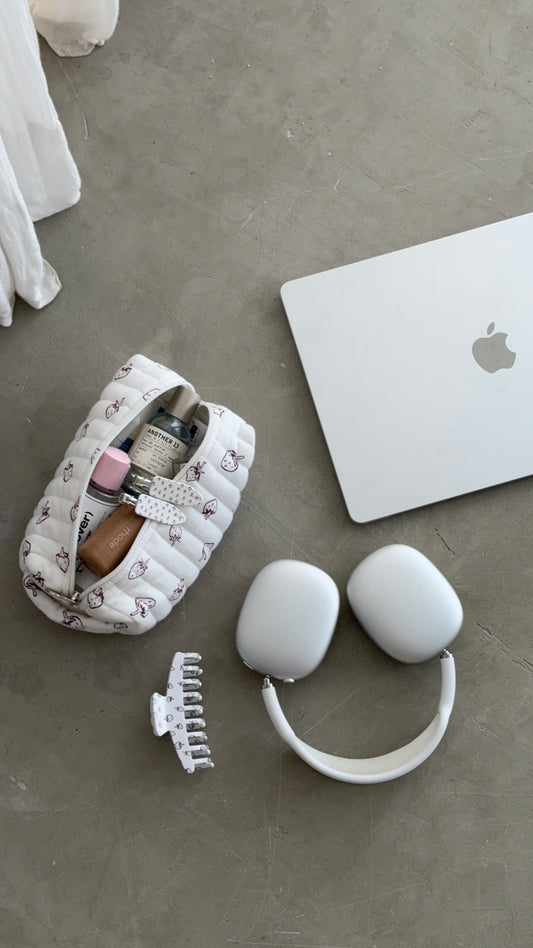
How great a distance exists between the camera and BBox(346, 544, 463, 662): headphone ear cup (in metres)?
0.93

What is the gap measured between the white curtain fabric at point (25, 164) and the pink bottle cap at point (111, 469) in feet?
0.81

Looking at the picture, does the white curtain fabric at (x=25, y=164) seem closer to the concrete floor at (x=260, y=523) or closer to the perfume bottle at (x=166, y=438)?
the concrete floor at (x=260, y=523)

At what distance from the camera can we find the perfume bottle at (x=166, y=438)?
3.06ft

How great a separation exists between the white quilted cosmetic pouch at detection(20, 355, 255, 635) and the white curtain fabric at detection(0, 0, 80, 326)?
0.54ft

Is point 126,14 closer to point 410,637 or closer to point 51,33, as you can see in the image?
point 51,33

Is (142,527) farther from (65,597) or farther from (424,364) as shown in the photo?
(424,364)

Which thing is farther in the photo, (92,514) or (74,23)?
(74,23)

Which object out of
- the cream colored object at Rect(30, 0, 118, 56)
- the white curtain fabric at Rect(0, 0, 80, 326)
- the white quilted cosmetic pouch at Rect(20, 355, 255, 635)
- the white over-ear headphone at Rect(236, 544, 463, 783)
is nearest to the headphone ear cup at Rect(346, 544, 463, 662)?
the white over-ear headphone at Rect(236, 544, 463, 783)

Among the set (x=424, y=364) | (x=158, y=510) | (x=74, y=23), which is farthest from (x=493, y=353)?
(x=74, y=23)

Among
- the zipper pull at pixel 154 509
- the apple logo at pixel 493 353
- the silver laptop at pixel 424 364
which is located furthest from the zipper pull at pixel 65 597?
the apple logo at pixel 493 353

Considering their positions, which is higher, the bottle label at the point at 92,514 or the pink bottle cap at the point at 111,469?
the pink bottle cap at the point at 111,469

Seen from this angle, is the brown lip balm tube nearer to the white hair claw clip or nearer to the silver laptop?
the white hair claw clip

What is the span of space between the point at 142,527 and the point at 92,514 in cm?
6

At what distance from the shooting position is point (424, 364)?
102cm
